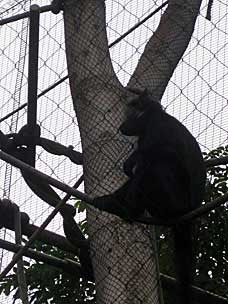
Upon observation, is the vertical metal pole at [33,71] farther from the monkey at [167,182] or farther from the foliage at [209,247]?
the foliage at [209,247]

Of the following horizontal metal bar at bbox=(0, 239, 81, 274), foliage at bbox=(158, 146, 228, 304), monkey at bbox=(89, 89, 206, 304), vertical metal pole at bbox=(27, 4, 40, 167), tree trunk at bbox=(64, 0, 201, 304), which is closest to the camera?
tree trunk at bbox=(64, 0, 201, 304)

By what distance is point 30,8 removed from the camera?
8.45ft

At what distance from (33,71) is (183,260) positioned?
2.64 ft

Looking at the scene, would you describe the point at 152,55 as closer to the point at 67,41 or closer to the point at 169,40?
the point at 169,40

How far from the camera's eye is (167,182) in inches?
90.0

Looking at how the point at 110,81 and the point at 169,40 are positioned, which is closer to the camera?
the point at 110,81

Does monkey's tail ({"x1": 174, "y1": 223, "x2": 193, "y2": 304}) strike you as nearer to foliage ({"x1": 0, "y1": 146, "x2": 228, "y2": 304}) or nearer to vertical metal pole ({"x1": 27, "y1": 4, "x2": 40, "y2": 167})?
vertical metal pole ({"x1": 27, "y1": 4, "x2": 40, "y2": 167})

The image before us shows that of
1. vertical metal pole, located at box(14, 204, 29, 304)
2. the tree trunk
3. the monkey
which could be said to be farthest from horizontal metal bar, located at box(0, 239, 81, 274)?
the monkey

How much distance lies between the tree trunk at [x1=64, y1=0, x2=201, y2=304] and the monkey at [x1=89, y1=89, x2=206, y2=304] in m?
0.06

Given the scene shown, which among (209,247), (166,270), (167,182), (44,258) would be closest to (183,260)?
(167,182)

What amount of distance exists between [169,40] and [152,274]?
3.11 feet

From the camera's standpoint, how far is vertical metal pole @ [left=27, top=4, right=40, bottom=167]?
2.47 metres

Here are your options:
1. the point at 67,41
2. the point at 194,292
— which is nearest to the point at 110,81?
the point at 67,41

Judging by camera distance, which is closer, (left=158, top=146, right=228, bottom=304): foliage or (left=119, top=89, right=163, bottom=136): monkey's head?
(left=119, top=89, right=163, bottom=136): monkey's head
